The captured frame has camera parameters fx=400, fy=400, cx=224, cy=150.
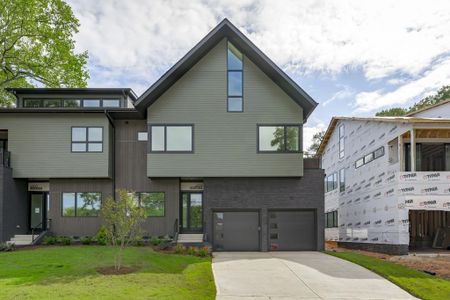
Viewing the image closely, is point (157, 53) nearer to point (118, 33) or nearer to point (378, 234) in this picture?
point (118, 33)

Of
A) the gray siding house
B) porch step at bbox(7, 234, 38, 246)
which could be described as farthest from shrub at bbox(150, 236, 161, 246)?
porch step at bbox(7, 234, 38, 246)

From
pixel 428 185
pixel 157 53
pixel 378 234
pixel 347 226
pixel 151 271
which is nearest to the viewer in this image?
pixel 151 271

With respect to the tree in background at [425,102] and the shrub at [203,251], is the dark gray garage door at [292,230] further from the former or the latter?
the tree in background at [425,102]

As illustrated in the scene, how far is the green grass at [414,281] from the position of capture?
10155 millimetres

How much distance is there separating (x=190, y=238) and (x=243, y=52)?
9.23 meters

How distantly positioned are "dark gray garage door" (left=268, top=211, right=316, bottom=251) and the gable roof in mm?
5172

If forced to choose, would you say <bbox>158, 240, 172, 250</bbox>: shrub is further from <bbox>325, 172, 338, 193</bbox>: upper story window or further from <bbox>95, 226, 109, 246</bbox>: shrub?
<bbox>325, 172, 338, 193</bbox>: upper story window

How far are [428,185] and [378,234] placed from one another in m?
3.97

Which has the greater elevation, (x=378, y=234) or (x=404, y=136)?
(x=404, y=136)

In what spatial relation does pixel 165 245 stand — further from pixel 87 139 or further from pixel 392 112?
pixel 392 112

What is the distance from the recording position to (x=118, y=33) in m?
19.5

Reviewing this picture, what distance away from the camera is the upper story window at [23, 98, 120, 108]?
21.1m

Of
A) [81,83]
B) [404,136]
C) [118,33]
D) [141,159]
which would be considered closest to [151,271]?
[141,159]

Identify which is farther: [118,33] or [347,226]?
[347,226]
